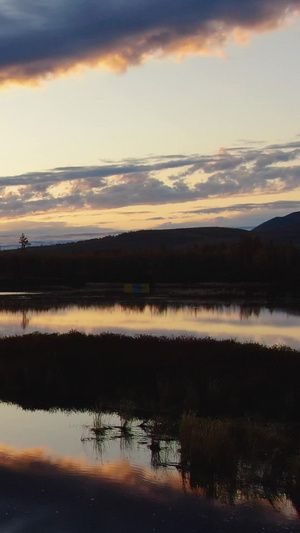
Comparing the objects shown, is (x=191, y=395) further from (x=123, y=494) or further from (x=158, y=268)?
(x=158, y=268)

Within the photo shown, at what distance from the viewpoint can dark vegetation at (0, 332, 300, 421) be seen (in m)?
20.4

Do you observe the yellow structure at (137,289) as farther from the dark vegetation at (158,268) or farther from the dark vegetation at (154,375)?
the dark vegetation at (154,375)

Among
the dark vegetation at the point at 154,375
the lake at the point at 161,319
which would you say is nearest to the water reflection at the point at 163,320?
the lake at the point at 161,319

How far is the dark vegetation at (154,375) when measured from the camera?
20438mm

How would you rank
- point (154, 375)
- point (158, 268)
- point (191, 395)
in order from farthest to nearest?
point (158, 268), point (154, 375), point (191, 395)

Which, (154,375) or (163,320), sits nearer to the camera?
(154,375)

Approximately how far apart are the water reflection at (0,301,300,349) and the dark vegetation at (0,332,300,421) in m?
11.4

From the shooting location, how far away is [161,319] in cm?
5009

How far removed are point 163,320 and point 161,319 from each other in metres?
0.88

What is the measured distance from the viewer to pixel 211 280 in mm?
99750

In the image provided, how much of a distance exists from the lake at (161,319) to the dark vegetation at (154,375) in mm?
11622

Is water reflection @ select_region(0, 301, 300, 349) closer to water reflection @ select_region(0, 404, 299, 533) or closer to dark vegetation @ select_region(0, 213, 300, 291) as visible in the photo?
water reflection @ select_region(0, 404, 299, 533)

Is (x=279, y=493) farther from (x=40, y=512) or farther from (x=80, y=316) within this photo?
(x=80, y=316)

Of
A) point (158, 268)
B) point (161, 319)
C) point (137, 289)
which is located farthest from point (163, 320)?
point (158, 268)
